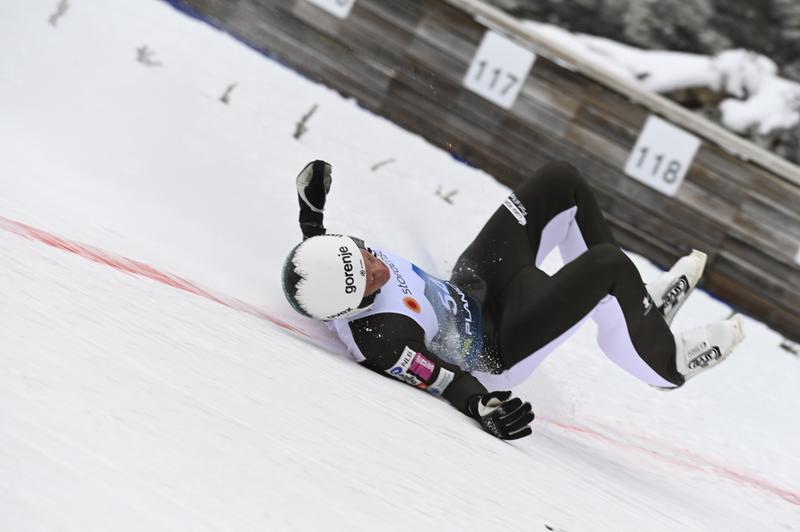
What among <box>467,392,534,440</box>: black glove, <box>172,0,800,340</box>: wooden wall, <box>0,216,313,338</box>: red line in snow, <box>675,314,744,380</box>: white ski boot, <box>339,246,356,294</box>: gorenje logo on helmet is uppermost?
<box>172,0,800,340</box>: wooden wall

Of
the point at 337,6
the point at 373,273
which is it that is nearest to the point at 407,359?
the point at 373,273

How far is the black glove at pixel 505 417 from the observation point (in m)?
1.76

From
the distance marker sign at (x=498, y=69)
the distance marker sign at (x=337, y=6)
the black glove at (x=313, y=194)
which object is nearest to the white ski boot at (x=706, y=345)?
the black glove at (x=313, y=194)

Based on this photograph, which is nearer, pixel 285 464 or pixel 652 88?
pixel 285 464

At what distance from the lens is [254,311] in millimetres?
2105

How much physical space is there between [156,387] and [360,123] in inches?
135

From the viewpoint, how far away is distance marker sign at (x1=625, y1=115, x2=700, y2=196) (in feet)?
14.1

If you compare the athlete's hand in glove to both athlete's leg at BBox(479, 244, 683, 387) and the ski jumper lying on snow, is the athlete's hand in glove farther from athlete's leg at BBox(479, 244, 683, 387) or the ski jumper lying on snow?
athlete's leg at BBox(479, 244, 683, 387)

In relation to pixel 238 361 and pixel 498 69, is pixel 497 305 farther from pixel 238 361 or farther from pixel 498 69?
pixel 498 69

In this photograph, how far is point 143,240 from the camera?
2.35 meters

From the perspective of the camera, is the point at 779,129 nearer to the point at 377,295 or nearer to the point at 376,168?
the point at 376,168

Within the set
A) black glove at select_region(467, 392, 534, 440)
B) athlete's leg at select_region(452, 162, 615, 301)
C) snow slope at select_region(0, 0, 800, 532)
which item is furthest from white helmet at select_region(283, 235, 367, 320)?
athlete's leg at select_region(452, 162, 615, 301)

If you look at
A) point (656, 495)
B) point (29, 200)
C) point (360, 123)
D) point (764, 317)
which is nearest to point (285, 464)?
point (656, 495)

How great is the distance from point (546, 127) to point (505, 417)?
2.94 metres
